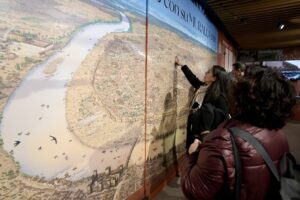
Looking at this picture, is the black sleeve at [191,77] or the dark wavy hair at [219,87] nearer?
the dark wavy hair at [219,87]

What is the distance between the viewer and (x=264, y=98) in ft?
3.83

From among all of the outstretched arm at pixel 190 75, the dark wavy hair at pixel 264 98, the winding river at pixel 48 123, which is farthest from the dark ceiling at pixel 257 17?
the dark wavy hair at pixel 264 98

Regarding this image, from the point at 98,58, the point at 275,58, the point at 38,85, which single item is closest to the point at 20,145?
the point at 38,85

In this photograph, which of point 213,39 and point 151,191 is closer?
point 151,191

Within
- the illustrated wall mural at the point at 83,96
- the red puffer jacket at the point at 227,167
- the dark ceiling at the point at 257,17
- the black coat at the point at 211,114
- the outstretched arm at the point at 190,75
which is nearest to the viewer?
the red puffer jacket at the point at 227,167

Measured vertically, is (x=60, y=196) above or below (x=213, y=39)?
below

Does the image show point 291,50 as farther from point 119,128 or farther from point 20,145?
point 20,145

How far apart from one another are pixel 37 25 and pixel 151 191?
7.21ft

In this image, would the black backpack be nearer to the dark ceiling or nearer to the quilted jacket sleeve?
the quilted jacket sleeve

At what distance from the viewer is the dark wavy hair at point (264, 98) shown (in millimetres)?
1171

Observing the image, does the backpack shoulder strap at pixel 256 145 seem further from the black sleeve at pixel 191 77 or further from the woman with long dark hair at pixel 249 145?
the black sleeve at pixel 191 77

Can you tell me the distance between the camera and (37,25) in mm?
1383

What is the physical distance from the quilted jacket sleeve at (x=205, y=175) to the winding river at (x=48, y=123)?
0.77 m

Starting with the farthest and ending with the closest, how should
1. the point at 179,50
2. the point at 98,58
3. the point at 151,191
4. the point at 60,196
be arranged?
Answer: 1. the point at 179,50
2. the point at 151,191
3. the point at 98,58
4. the point at 60,196
